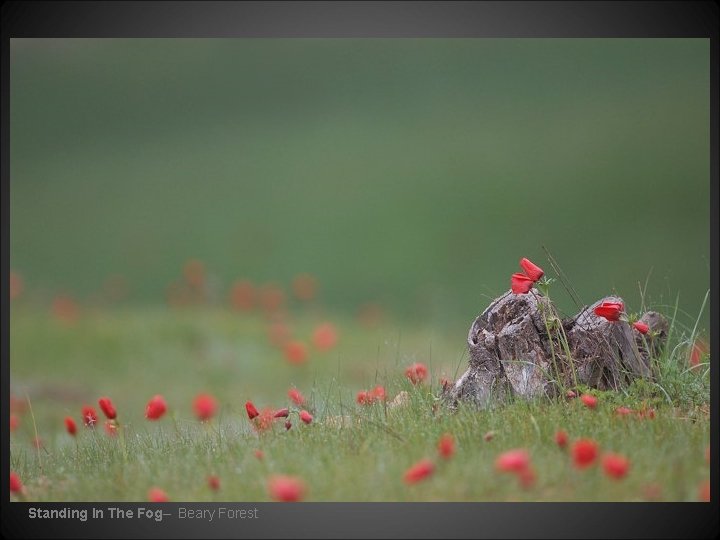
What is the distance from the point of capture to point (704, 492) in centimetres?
337

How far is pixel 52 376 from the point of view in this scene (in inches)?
374

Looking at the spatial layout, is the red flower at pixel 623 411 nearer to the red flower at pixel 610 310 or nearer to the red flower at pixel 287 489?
the red flower at pixel 610 310

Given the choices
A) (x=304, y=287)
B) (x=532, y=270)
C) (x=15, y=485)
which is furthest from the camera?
(x=304, y=287)

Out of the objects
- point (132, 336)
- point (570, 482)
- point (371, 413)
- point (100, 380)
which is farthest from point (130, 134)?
point (570, 482)

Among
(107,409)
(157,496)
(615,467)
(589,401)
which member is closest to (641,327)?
(589,401)

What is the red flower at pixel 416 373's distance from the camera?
4328 millimetres

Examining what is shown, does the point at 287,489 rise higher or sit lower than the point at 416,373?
lower

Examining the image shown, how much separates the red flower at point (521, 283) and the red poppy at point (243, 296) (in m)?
6.79

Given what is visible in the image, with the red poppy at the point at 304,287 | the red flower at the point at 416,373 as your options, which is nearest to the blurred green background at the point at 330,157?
the red poppy at the point at 304,287

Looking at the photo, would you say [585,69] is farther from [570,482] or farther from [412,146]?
[570,482]

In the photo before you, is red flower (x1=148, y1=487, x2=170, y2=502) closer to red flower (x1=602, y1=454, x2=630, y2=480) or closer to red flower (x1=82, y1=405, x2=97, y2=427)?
red flower (x1=82, y1=405, x2=97, y2=427)

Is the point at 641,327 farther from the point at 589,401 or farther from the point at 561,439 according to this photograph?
the point at 561,439

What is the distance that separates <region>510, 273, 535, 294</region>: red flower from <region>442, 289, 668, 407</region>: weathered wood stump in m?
0.20

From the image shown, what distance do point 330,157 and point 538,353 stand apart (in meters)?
8.52
